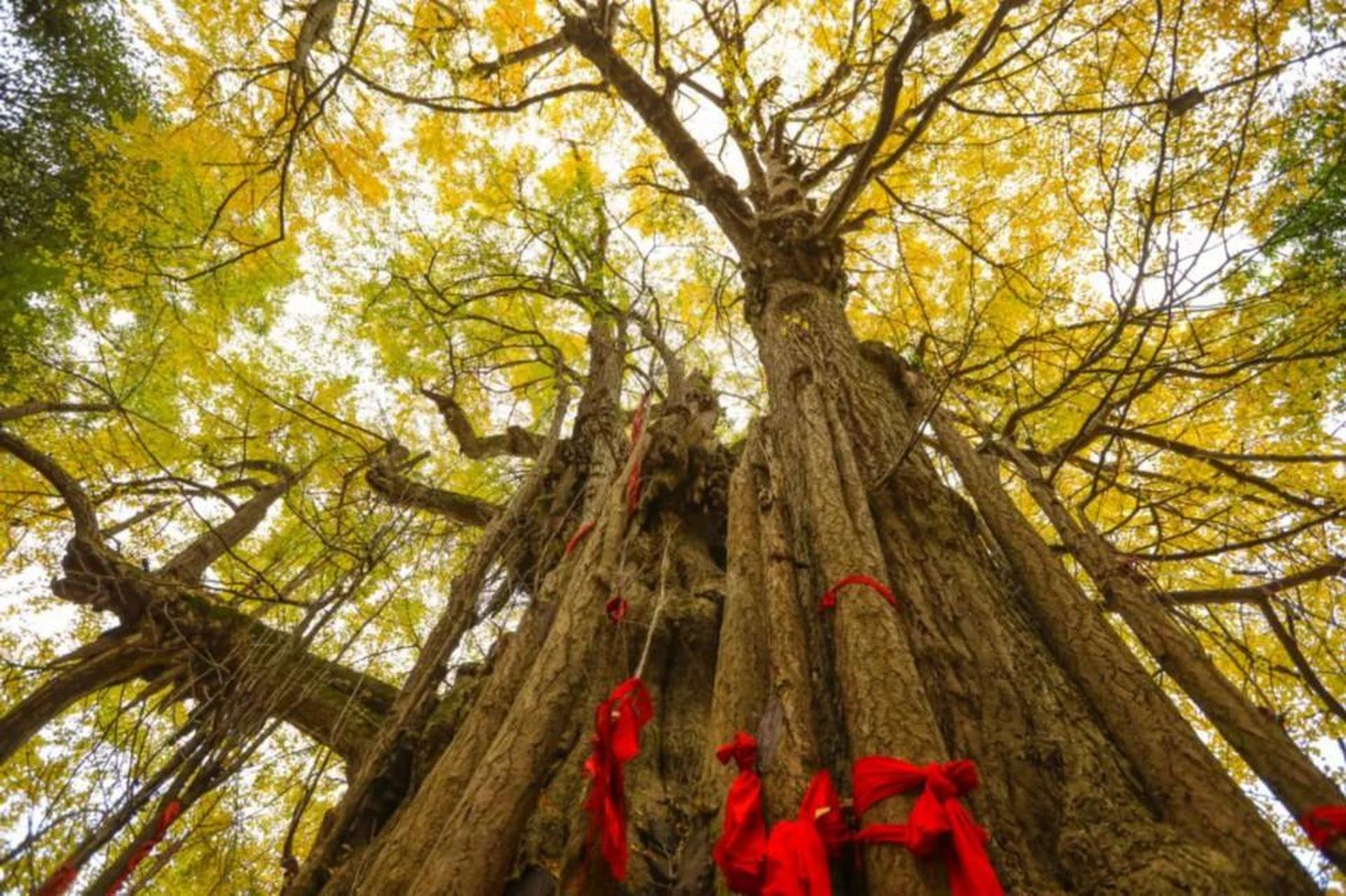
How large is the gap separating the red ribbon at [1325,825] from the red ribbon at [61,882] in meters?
3.07

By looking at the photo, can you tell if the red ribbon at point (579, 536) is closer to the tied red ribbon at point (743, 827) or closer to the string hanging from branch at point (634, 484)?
the string hanging from branch at point (634, 484)

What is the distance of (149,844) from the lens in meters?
1.87

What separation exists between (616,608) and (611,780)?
101 cm

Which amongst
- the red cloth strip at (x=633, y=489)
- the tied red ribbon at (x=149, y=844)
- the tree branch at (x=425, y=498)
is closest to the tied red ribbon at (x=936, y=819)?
the red cloth strip at (x=633, y=489)

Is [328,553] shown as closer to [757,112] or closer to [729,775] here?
[729,775]

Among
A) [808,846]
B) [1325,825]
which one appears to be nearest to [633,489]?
[808,846]

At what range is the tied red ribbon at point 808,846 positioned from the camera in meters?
1.07

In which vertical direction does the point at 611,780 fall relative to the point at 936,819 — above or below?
above

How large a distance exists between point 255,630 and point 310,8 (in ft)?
12.5

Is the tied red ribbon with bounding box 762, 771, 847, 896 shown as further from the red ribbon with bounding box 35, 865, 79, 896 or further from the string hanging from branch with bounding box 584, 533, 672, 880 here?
the red ribbon with bounding box 35, 865, 79, 896

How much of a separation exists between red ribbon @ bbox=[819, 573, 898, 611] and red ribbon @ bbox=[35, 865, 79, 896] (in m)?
2.30

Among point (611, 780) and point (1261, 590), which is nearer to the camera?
point (611, 780)

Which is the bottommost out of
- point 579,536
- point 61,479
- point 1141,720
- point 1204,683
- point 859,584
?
point 1141,720

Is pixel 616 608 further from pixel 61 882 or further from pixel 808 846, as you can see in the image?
pixel 61 882
